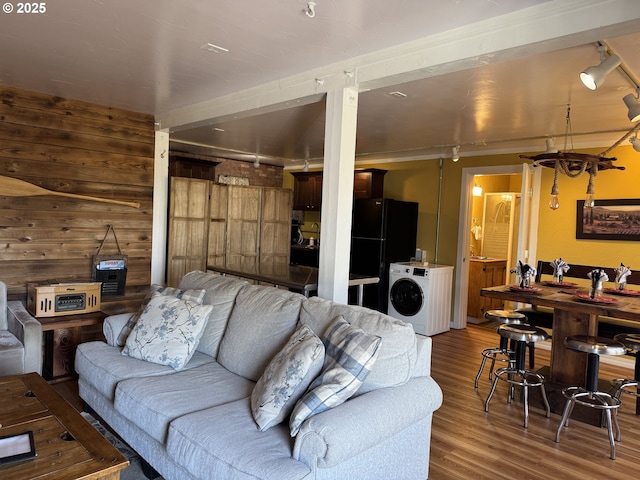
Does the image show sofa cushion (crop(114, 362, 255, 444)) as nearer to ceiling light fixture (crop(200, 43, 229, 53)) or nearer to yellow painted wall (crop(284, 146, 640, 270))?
ceiling light fixture (crop(200, 43, 229, 53))

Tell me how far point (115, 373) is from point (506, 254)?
641cm

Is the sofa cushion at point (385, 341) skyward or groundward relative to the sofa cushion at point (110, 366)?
skyward

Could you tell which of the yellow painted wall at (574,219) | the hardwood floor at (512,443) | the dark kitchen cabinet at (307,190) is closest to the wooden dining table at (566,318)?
the hardwood floor at (512,443)

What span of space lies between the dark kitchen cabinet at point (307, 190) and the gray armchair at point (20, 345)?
4769 mm

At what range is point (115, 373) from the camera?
99.1 inches

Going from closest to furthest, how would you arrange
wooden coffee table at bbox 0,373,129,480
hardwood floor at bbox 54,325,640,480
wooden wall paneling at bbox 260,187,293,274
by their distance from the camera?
wooden coffee table at bbox 0,373,129,480
hardwood floor at bbox 54,325,640,480
wooden wall paneling at bbox 260,187,293,274

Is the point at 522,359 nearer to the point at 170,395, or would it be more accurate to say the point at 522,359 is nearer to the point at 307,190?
the point at 170,395

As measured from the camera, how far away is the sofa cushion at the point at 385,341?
6.79 ft

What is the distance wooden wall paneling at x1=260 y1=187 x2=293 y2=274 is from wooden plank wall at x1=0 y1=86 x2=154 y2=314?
1.77m

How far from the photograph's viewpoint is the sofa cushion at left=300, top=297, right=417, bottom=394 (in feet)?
6.79

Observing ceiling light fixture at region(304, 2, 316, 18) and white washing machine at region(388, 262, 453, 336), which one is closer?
ceiling light fixture at region(304, 2, 316, 18)

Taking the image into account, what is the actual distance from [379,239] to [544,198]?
2.08 metres

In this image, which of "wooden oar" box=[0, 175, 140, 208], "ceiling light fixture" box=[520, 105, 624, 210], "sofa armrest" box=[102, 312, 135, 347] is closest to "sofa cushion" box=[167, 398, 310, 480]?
"sofa armrest" box=[102, 312, 135, 347]

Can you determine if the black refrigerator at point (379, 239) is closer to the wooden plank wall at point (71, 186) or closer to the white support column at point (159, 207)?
the white support column at point (159, 207)
